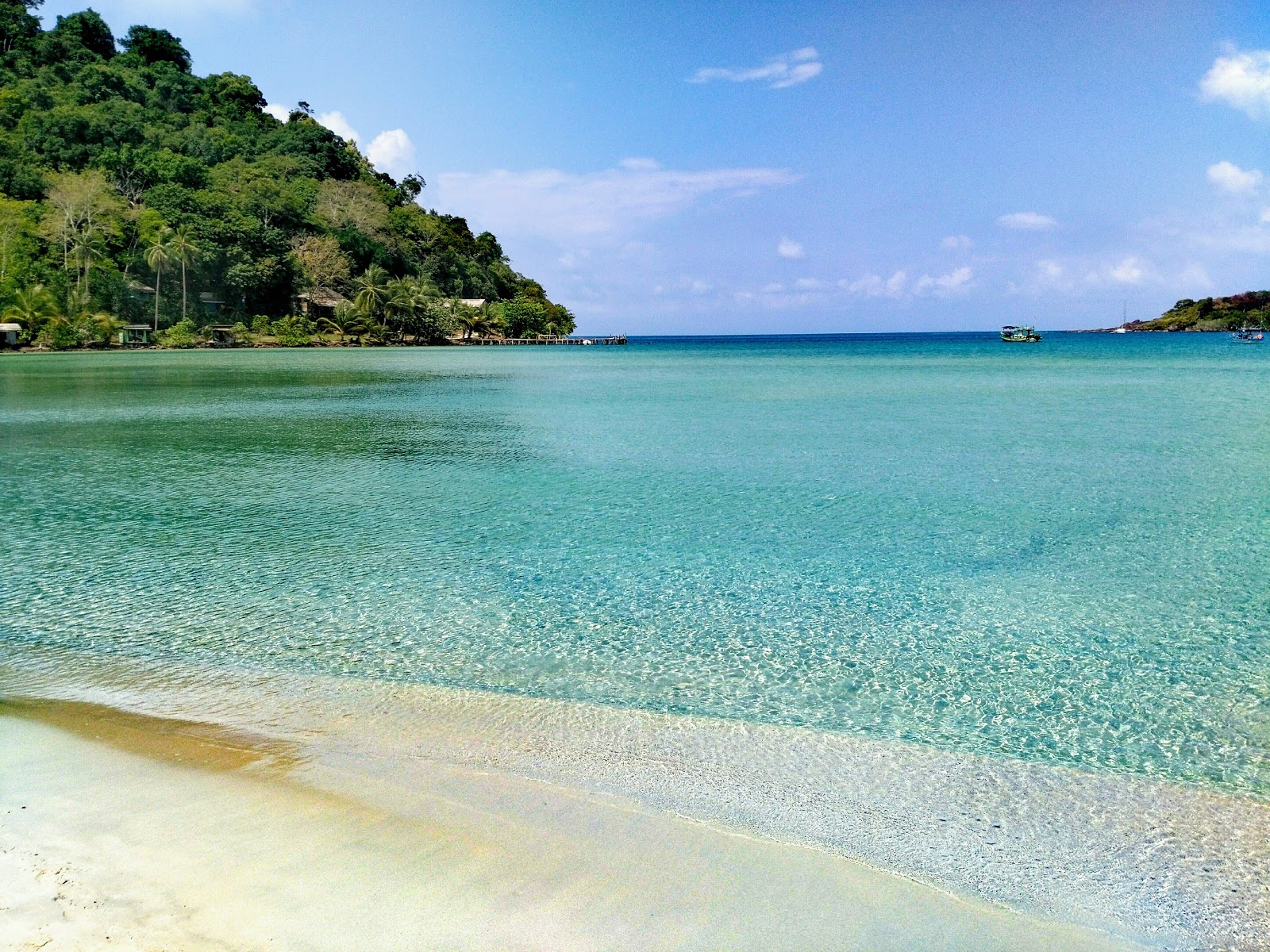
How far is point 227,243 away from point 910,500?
73326mm

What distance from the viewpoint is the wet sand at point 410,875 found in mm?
2695

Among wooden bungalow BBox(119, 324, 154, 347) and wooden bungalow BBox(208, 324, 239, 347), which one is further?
wooden bungalow BBox(208, 324, 239, 347)

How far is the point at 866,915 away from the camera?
9.32ft

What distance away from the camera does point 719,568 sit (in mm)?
7371

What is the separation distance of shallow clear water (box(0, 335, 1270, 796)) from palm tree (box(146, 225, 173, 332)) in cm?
5381

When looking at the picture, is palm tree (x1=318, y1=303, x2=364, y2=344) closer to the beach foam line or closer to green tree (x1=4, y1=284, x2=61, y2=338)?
green tree (x1=4, y1=284, x2=61, y2=338)

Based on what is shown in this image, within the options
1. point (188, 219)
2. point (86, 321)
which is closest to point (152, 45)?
point (188, 219)

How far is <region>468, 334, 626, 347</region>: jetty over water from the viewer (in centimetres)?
Answer: 9939

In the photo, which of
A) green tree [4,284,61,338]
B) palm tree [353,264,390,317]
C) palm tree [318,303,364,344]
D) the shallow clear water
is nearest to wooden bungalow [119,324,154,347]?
green tree [4,284,61,338]

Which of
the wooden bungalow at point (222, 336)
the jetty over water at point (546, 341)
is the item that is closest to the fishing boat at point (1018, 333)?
the jetty over water at point (546, 341)

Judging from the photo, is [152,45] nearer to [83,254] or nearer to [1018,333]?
[83,254]

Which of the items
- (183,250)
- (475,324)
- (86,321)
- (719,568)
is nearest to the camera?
(719,568)

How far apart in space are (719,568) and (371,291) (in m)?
77.3

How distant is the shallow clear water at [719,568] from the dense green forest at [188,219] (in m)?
53.2
